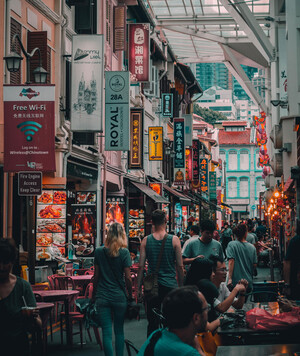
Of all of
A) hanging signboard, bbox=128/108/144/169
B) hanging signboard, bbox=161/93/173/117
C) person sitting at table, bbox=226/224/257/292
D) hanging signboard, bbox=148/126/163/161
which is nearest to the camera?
person sitting at table, bbox=226/224/257/292

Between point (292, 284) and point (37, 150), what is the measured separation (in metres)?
5.51

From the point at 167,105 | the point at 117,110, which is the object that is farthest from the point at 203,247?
the point at 167,105

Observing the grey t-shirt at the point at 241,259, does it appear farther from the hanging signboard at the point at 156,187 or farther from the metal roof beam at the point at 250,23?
the metal roof beam at the point at 250,23

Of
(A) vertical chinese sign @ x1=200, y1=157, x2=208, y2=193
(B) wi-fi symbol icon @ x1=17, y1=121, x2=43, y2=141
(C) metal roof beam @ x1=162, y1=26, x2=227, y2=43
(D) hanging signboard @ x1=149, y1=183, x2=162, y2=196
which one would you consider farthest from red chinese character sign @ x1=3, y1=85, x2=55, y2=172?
(A) vertical chinese sign @ x1=200, y1=157, x2=208, y2=193

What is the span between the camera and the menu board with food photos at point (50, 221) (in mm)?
18375

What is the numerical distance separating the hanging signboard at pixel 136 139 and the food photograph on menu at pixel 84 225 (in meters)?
5.05

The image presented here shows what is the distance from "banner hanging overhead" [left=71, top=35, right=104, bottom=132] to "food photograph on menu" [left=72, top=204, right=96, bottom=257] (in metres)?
4.36

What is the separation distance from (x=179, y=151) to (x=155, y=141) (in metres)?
6.82

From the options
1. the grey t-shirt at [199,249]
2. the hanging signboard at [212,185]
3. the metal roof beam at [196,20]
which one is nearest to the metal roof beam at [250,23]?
the metal roof beam at [196,20]

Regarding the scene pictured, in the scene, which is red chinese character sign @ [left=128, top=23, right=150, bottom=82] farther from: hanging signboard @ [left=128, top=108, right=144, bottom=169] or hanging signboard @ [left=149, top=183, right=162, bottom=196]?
hanging signboard @ [left=149, top=183, right=162, bottom=196]

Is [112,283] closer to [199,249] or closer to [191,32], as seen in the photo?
[199,249]

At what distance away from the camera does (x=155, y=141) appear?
3231 centimetres

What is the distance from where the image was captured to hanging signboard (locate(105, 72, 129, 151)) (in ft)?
70.6

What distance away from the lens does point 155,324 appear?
8.88 meters
